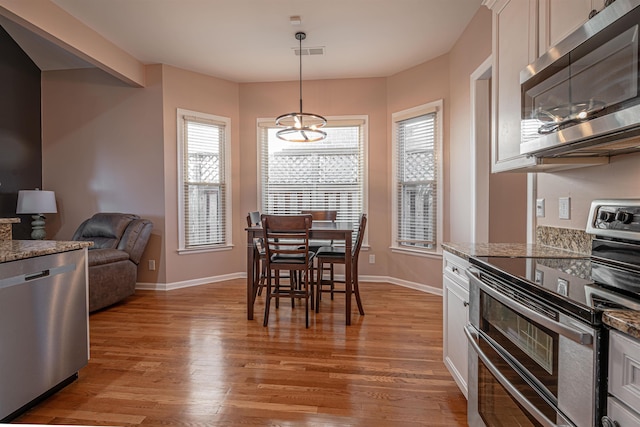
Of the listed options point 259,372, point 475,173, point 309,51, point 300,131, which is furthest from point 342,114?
point 259,372

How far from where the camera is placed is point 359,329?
2967 millimetres

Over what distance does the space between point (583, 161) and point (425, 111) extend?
9.03 feet

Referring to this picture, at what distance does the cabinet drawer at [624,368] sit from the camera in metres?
0.74

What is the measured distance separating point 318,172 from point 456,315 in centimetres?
323

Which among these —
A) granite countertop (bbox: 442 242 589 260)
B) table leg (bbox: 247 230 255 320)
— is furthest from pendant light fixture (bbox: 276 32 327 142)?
granite countertop (bbox: 442 242 589 260)

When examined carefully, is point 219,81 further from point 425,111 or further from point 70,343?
point 70,343

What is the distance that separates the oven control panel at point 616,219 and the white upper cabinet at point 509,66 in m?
0.37

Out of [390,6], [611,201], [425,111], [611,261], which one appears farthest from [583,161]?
[425,111]

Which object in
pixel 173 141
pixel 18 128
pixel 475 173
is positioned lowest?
pixel 475 173

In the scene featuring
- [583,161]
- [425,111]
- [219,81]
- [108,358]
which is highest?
[219,81]

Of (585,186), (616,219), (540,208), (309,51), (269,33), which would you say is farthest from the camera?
(309,51)

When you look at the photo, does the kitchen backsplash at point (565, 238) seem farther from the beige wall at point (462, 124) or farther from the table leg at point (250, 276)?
the table leg at point (250, 276)

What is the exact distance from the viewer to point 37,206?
4.05 m

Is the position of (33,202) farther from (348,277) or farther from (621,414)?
(621,414)
